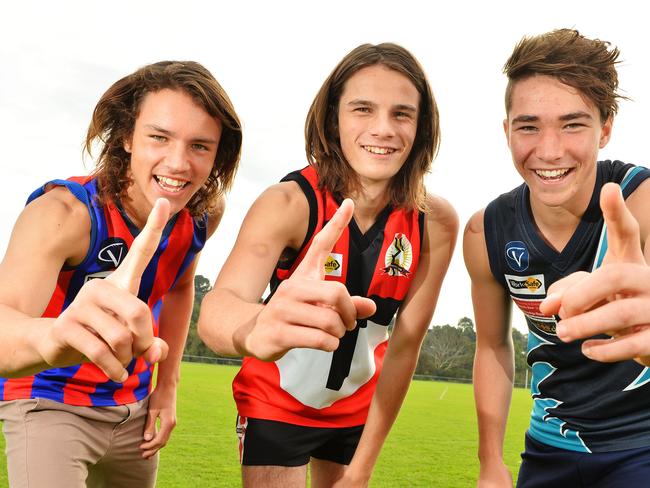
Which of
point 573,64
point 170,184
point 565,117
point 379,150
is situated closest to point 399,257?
point 379,150

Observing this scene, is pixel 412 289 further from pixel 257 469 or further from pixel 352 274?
pixel 257 469

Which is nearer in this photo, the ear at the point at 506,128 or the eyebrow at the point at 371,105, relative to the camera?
the eyebrow at the point at 371,105

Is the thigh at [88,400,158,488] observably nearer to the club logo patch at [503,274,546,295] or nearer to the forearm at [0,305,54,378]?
the forearm at [0,305,54,378]

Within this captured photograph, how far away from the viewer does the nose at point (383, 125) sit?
3.36 meters

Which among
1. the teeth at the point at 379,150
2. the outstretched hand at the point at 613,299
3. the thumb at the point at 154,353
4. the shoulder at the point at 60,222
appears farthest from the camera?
the teeth at the point at 379,150

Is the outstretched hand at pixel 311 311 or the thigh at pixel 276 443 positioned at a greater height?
the outstretched hand at pixel 311 311

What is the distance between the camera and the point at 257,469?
11.7 ft

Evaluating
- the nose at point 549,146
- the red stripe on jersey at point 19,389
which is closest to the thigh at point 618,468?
the nose at point 549,146

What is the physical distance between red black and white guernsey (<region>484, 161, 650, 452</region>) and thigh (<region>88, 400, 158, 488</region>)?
233cm

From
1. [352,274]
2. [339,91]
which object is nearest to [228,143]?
[339,91]

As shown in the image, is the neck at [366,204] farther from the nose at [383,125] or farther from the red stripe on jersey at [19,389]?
the red stripe on jersey at [19,389]

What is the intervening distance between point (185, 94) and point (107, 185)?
668 mm

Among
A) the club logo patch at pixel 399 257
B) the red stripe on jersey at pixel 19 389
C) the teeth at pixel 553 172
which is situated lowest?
the red stripe on jersey at pixel 19 389

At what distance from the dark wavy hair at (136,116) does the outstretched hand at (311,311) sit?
1.70 m
